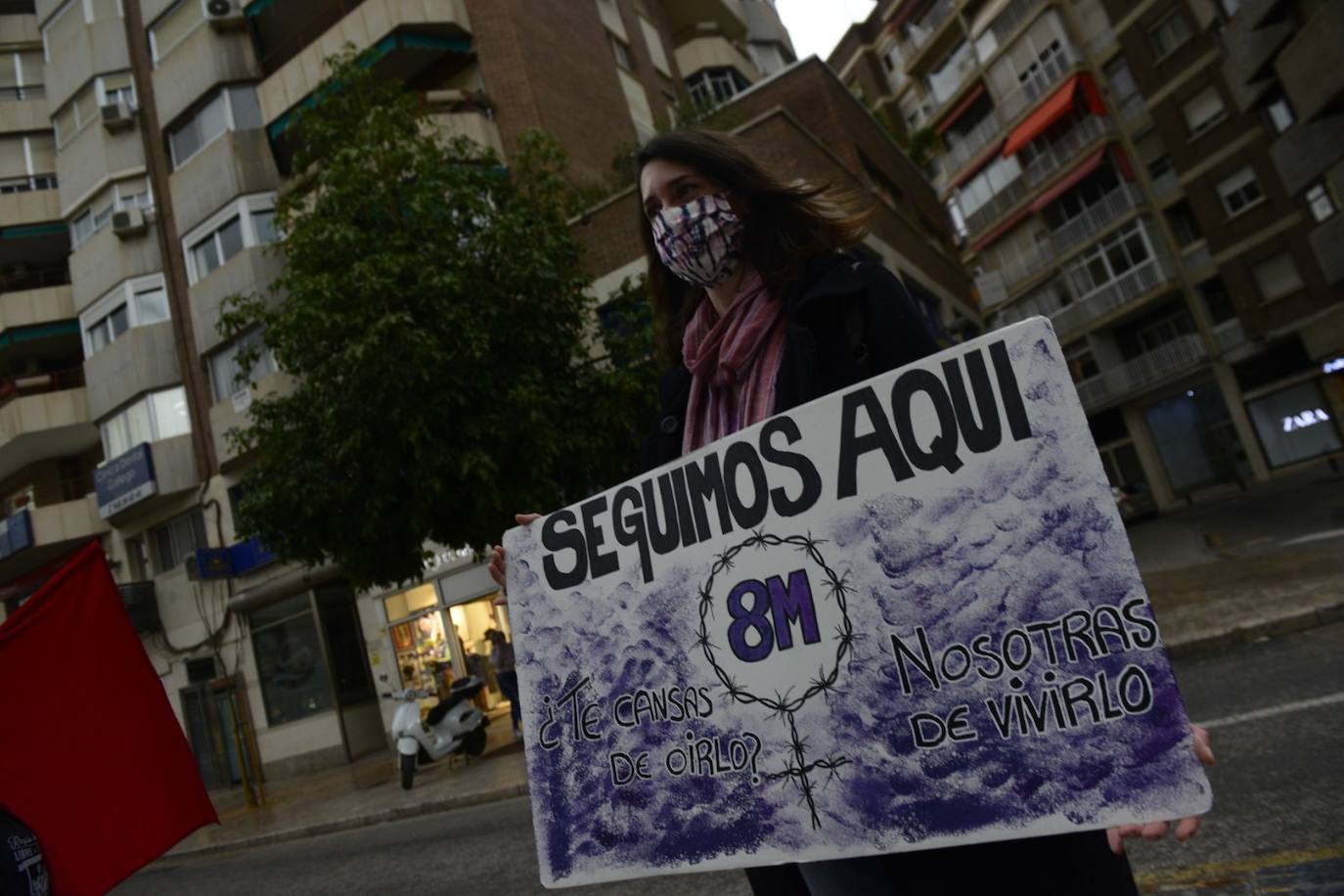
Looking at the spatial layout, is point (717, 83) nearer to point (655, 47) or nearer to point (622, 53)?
point (655, 47)

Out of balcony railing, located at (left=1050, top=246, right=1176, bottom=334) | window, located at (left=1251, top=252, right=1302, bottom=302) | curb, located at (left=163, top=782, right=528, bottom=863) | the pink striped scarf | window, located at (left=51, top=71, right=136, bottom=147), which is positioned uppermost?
window, located at (left=51, top=71, right=136, bottom=147)

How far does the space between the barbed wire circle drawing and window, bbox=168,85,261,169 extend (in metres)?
23.0

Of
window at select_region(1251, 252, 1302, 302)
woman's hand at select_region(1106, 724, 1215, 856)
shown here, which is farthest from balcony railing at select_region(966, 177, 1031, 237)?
woman's hand at select_region(1106, 724, 1215, 856)

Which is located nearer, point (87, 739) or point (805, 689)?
point (805, 689)

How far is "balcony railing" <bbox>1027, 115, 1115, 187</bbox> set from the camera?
31.5 metres

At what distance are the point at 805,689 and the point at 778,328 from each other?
712mm

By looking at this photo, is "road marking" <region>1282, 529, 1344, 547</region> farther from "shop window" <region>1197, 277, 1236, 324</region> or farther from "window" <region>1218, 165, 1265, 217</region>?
"shop window" <region>1197, 277, 1236, 324</region>

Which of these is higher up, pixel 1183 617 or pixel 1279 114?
pixel 1279 114

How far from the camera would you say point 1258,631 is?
6355 mm

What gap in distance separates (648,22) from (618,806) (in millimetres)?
27937

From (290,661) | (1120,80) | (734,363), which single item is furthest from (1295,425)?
(734,363)

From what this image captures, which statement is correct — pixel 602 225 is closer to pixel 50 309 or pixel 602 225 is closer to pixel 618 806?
pixel 618 806

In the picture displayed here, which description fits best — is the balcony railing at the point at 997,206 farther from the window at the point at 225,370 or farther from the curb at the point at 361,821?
the curb at the point at 361,821

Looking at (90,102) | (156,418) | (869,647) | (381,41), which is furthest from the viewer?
(90,102)
